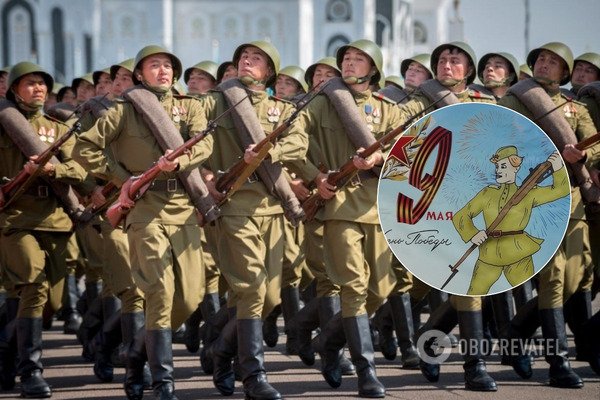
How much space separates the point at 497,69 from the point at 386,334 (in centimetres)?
238

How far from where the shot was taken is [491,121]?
8.60 metres

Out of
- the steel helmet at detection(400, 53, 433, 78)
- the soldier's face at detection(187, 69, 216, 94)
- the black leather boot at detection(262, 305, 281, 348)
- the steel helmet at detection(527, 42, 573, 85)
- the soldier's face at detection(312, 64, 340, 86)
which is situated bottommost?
the black leather boot at detection(262, 305, 281, 348)

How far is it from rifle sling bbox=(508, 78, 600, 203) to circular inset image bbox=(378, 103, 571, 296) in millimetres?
752

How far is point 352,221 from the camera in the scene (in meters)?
9.01

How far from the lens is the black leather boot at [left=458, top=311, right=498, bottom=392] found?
903 centimetres

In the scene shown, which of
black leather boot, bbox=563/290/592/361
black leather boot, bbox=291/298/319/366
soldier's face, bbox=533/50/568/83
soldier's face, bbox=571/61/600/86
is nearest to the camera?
soldier's face, bbox=533/50/568/83

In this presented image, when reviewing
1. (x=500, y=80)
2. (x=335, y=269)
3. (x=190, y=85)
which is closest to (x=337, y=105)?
(x=335, y=269)

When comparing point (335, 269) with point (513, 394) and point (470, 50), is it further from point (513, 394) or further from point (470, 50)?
point (470, 50)

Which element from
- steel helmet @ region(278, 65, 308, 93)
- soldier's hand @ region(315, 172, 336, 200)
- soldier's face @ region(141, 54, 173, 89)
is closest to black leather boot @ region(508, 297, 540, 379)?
soldier's hand @ region(315, 172, 336, 200)

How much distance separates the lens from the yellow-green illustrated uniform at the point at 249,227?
342 inches

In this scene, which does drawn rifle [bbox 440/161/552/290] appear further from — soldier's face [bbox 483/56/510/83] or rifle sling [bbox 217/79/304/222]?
soldier's face [bbox 483/56/510/83]

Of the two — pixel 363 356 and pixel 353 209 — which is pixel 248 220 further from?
pixel 363 356

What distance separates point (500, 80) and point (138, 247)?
4.13 meters

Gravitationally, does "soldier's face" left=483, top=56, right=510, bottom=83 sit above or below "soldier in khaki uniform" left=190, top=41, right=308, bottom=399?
above
